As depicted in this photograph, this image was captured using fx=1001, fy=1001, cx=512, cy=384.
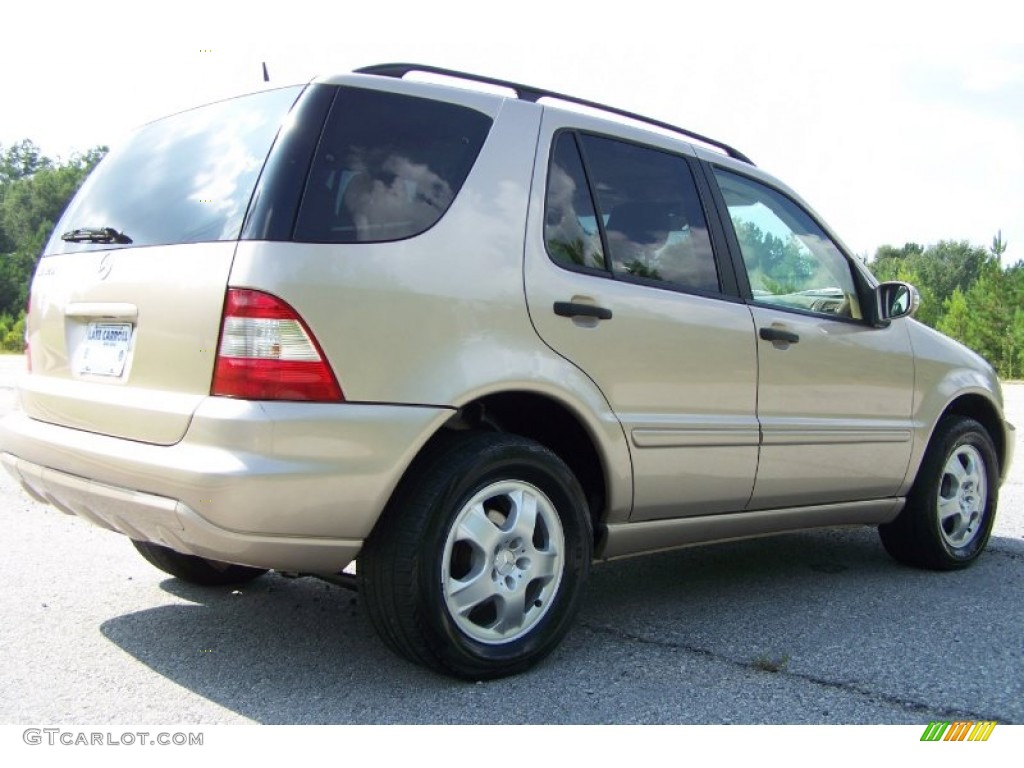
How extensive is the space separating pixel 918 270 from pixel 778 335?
78.6 m

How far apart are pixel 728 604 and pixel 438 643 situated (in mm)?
1687

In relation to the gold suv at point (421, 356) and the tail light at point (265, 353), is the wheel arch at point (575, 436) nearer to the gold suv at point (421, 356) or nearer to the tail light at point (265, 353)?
the gold suv at point (421, 356)

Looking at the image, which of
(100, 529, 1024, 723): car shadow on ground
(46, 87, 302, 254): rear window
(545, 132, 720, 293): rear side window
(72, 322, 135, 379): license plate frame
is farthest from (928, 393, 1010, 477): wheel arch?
(72, 322, 135, 379): license plate frame

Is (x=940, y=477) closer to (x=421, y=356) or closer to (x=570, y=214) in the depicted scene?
(x=570, y=214)

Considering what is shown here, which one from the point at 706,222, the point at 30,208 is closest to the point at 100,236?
the point at 706,222

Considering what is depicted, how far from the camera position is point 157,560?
409 centimetres

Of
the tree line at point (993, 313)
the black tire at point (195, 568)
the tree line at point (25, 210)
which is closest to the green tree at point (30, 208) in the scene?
the tree line at point (25, 210)

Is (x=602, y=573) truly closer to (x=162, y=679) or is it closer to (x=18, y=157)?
(x=162, y=679)

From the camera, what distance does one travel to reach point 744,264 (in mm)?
4094

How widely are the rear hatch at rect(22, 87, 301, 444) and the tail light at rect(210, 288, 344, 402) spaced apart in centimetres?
5

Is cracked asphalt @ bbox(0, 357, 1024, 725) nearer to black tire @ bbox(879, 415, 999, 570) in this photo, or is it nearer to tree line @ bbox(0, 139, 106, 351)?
black tire @ bbox(879, 415, 999, 570)

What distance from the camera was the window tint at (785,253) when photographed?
4.18 meters

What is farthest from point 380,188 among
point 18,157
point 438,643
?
point 18,157

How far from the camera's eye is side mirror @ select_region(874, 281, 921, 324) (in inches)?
Result: 180
